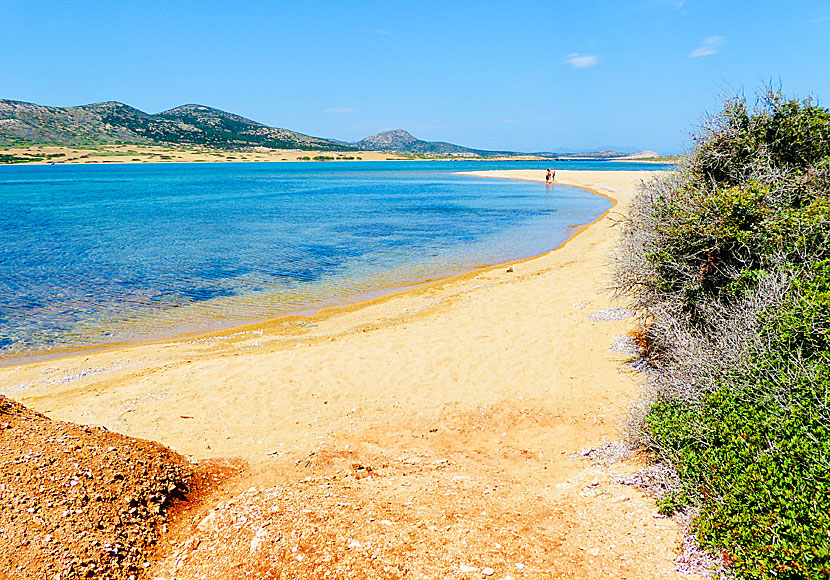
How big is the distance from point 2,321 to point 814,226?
19257mm

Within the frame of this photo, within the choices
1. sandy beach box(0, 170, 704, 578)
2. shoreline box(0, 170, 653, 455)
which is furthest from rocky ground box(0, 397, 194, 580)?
shoreline box(0, 170, 653, 455)

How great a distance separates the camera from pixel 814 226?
522 centimetres

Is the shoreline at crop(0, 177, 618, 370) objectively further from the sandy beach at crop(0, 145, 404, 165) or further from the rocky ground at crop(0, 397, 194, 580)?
the sandy beach at crop(0, 145, 404, 165)

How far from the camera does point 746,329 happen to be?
4.91 m

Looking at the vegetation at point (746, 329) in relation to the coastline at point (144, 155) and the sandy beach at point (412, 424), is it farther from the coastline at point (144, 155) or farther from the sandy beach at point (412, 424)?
the coastline at point (144, 155)

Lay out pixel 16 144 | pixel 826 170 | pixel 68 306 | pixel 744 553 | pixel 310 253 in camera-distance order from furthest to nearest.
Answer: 1. pixel 16 144
2. pixel 310 253
3. pixel 68 306
4. pixel 826 170
5. pixel 744 553

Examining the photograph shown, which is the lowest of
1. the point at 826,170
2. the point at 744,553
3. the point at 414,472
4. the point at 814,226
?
the point at 414,472

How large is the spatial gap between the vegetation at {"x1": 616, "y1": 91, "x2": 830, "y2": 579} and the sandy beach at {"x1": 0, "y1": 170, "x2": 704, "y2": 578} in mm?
639

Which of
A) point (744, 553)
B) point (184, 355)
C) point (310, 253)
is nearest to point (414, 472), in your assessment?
point (744, 553)

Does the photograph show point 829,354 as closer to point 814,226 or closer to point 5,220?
point 814,226

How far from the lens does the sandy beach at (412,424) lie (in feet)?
13.3

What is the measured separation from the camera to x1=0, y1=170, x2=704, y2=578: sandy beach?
Result: 4.06 meters

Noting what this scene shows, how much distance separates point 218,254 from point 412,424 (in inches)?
776

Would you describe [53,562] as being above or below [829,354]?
below
